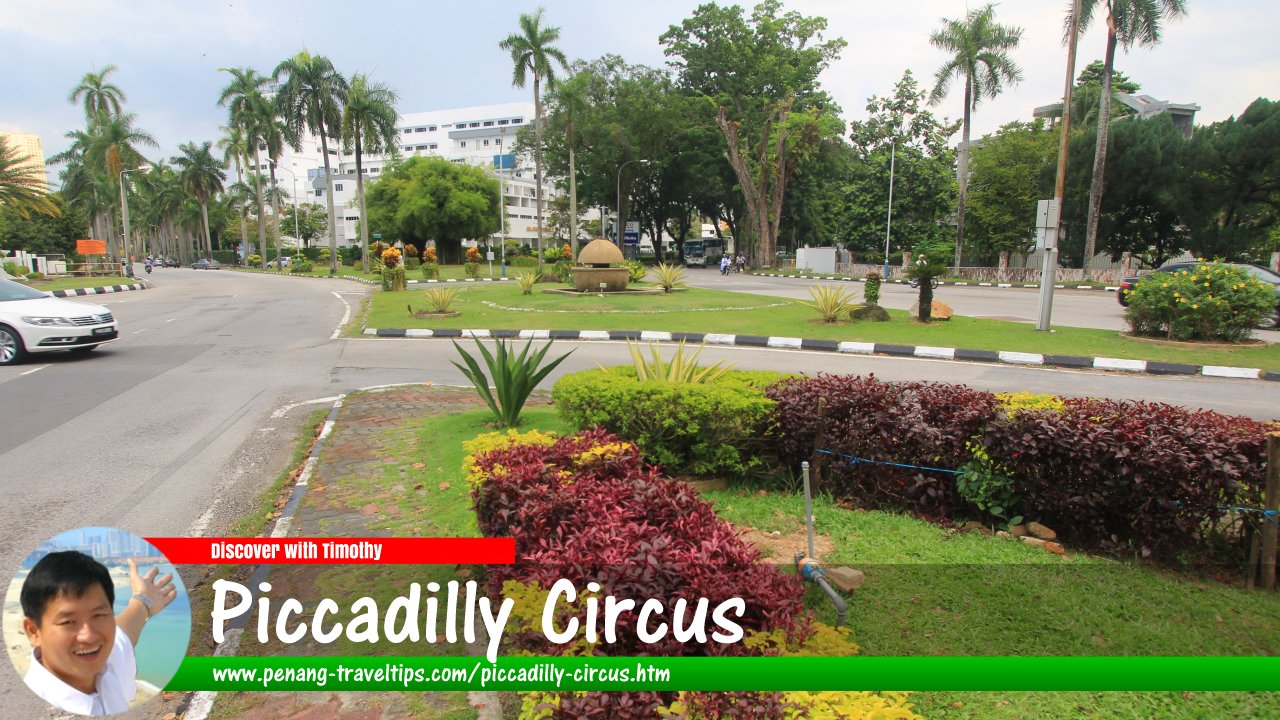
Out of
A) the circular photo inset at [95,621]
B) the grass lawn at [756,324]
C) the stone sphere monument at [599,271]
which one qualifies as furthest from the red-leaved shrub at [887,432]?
the stone sphere monument at [599,271]

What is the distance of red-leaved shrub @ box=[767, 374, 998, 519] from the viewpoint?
490 cm

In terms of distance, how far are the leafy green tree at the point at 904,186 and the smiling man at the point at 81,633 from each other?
47.4 meters

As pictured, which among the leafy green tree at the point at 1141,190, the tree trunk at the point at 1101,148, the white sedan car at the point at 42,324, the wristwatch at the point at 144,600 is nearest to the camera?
the wristwatch at the point at 144,600

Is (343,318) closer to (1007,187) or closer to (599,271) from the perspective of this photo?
(599,271)

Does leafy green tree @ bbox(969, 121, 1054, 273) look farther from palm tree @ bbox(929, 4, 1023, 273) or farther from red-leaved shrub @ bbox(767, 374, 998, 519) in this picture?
red-leaved shrub @ bbox(767, 374, 998, 519)

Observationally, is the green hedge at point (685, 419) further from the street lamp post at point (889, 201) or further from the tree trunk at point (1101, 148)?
the street lamp post at point (889, 201)

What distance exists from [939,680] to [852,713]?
93cm

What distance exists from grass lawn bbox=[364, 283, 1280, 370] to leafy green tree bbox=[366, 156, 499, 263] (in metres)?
30.0

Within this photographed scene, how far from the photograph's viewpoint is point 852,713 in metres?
2.14

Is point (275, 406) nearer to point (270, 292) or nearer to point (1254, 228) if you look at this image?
point (270, 292)

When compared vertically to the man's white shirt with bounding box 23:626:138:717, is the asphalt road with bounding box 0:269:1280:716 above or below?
below

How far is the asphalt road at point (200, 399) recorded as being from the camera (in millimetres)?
5293

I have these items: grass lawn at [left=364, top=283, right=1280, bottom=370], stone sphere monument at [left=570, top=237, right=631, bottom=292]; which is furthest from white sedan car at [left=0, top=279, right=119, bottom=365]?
stone sphere monument at [left=570, top=237, right=631, bottom=292]

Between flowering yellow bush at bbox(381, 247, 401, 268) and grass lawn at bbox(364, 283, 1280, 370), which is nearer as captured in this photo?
grass lawn at bbox(364, 283, 1280, 370)
